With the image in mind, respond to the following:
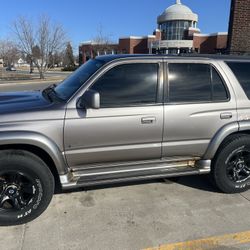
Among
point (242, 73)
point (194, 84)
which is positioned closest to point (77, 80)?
point (194, 84)

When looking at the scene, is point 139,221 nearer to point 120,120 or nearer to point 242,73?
point 120,120

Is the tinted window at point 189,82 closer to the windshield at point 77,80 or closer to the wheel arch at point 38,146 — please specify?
the windshield at point 77,80

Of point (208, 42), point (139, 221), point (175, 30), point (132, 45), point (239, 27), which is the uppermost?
point (175, 30)

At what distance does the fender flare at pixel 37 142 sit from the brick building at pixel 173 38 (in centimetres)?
5023

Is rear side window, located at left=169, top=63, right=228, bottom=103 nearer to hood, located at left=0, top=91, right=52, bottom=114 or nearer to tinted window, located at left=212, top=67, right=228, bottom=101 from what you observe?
tinted window, located at left=212, top=67, right=228, bottom=101

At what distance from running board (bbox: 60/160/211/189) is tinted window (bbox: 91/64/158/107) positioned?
82 centimetres

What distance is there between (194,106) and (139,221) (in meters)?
1.55

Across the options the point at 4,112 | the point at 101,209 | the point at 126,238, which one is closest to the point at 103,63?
the point at 4,112

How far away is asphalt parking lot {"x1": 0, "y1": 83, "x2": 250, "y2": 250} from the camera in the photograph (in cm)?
314

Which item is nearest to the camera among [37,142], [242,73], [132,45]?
[37,142]

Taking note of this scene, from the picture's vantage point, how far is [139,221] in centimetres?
353

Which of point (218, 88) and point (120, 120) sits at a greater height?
point (218, 88)

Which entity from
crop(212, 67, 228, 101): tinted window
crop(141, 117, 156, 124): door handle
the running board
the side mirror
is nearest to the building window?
crop(212, 67, 228, 101): tinted window

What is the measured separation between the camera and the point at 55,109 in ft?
11.2
